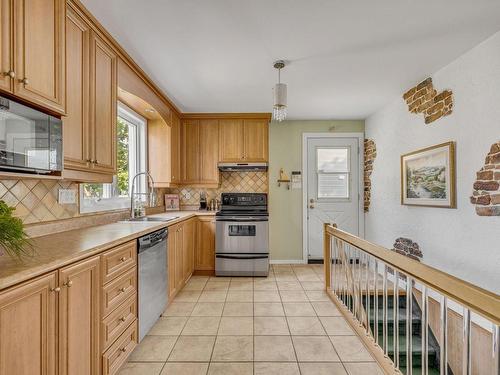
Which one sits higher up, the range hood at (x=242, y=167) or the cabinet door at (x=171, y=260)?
the range hood at (x=242, y=167)

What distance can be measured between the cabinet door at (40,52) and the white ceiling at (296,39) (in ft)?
1.41

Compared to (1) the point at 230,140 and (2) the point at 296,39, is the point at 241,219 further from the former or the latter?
(2) the point at 296,39

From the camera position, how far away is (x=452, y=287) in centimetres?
114

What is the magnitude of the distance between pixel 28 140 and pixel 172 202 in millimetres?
3080

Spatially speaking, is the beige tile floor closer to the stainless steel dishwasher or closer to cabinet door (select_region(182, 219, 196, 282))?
the stainless steel dishwasher

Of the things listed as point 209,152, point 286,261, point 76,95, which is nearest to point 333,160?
point 286,261

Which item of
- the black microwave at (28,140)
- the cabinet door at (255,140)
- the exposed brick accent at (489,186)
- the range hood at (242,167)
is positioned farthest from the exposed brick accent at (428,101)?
the black microwave at (28,140)

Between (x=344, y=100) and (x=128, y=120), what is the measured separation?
2840 millimetres

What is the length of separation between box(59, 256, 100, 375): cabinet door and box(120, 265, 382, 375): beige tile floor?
0.56 metres

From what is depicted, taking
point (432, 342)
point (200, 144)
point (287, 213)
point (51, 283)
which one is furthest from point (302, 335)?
point (200, 144)

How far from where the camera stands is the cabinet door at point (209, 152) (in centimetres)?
436

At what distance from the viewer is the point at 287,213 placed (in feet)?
15.4

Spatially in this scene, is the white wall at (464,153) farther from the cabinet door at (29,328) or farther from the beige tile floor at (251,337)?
the cabinet door at (29,328)

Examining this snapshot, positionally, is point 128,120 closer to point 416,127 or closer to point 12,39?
point 12,39
